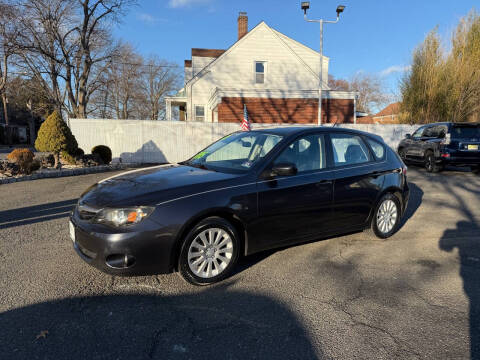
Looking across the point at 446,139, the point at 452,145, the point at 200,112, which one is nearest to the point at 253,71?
the point at 200,112

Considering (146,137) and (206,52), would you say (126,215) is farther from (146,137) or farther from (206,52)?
(206,52)

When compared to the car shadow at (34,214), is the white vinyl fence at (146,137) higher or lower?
higher

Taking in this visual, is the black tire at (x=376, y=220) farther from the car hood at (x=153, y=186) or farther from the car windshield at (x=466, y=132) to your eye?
the car windshield at (x=466, y=132)

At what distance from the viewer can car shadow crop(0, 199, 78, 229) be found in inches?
210

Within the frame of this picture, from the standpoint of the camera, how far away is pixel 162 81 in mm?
46344

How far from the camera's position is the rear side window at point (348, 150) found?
420 cm

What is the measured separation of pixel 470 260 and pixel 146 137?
1417 cm

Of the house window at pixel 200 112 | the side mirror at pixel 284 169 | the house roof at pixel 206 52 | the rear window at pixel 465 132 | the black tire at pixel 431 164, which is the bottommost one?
the black tire at pixel 431 164

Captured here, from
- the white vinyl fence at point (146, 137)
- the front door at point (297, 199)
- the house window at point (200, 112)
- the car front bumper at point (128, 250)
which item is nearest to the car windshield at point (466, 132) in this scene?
the white vinyl fence at point (146, 137)

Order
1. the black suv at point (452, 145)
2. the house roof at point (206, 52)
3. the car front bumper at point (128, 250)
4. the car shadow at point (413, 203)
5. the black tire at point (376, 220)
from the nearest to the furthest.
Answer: the car front bumper at point (128, 250), the black tire at point (376, 220), the car shadow at point (413, 203), the black suv at point (452, 145), the house roof at point (206, 52)

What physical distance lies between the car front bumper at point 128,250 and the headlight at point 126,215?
0.28 feet

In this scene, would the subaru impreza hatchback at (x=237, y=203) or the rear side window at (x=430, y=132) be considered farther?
the rear side window at (x=430, y=132)

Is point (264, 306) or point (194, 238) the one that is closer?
point (264, 306)

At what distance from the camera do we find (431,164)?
37.6ft
